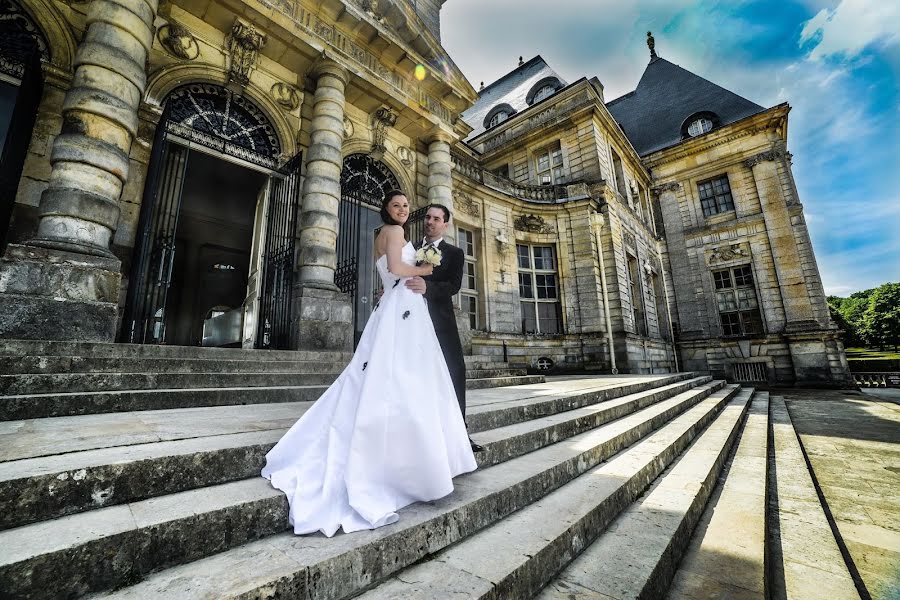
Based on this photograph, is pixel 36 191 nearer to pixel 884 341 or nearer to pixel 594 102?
pixel 594 102

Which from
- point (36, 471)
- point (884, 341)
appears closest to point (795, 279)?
point (36, 471)

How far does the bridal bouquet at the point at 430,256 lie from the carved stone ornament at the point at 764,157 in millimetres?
20565

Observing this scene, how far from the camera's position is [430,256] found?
2.20m

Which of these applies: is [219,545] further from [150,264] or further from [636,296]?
[636,296]

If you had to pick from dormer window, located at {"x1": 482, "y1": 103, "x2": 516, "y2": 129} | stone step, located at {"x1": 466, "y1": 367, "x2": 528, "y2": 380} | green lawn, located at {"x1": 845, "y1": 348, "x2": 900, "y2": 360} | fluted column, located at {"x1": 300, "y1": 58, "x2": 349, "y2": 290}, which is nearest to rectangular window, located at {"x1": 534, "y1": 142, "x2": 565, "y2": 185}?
dormer window, located at {"x1": 482, "y1": 103, "x2": 516, "y2": 129}

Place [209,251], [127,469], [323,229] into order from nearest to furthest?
[127,469]
[323,229]
[209,251]

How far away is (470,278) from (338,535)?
10.4m

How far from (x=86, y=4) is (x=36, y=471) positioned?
7.22m

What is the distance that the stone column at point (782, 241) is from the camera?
14773mm

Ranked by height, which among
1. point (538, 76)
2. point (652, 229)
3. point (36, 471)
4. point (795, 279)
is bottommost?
point (36, 471)

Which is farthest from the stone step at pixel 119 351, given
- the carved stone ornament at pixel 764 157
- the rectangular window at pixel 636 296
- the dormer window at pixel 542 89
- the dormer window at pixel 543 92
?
the carved stone ornament at pixel 764 157

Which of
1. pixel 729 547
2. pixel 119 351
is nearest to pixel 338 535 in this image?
pixel 729 547

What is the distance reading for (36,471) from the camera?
4.35 feet

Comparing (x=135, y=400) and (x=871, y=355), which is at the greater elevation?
(x=871, y=355)
